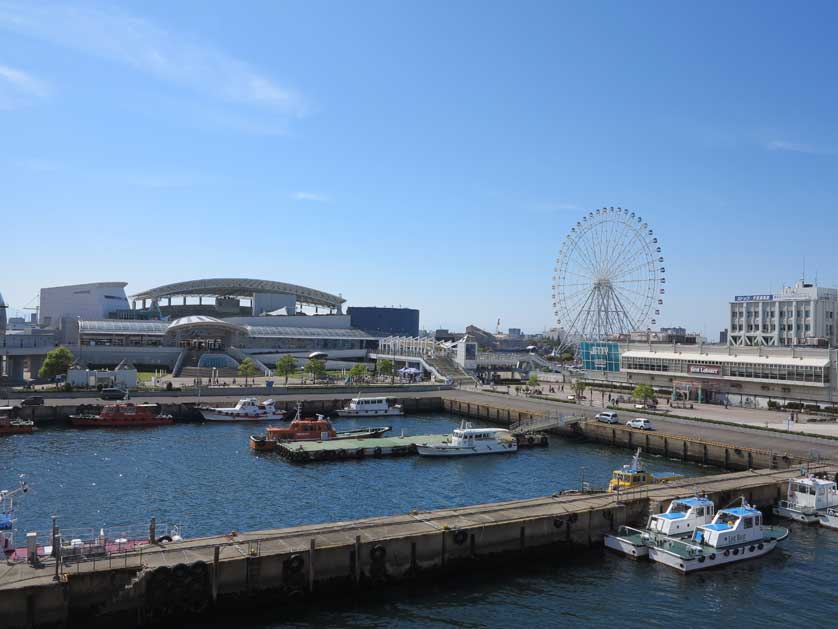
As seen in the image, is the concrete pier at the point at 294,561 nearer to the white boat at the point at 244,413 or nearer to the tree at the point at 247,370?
the white boat at the point at 244,413

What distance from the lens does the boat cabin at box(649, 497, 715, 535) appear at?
32500 millimetres

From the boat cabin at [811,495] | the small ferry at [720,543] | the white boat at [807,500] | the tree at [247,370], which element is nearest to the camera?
the small ferry at [720,543]

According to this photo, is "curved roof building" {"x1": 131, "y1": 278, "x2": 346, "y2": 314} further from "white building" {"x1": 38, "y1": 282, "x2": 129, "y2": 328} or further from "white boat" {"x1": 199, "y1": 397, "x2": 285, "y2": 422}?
"white boat" {"x1": 199, "y1": 397, "x2": 285, "y2": 422}

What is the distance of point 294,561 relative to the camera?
26.0 metres

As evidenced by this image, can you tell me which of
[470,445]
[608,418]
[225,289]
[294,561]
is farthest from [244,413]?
[225,289]

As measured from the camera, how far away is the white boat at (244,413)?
73.4 metres

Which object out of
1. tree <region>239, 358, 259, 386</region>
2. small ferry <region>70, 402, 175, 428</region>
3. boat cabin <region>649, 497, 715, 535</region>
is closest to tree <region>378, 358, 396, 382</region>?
tree <region>239, 358, 259, 386</region>

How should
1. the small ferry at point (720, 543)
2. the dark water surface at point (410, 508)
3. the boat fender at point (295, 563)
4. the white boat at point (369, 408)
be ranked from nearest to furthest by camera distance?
the dark water surface at point (410, 508), the boat fender at point (295, 563), the small ferry at point (720, 543), the white boat at point (369, 408)

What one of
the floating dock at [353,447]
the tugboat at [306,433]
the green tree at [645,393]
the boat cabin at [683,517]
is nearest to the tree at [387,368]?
the green tree at [645,393]

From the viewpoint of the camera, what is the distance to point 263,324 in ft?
477

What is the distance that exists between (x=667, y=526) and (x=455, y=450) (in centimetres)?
2610

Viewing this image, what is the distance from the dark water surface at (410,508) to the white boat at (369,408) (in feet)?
54.7

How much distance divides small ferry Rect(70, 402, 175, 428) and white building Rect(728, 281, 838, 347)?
9680 cm

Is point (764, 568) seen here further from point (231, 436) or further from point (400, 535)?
point (231, 436)
